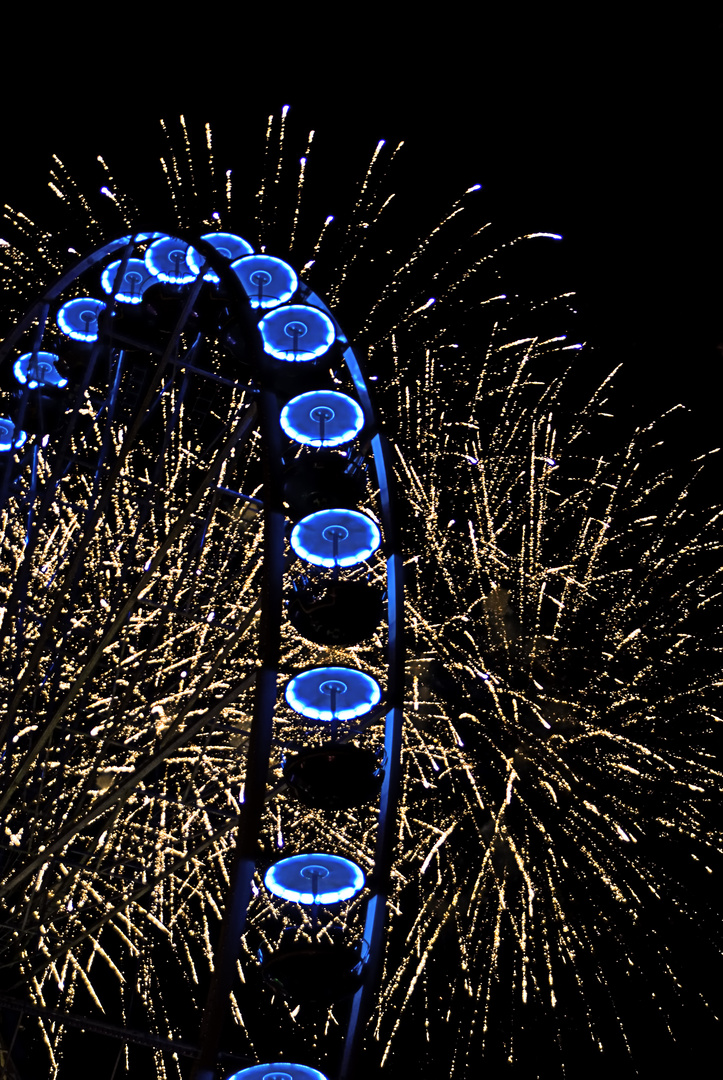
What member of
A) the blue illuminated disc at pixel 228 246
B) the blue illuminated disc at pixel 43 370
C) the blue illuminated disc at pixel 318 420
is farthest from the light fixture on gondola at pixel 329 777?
the blue illuminated disc at pixel 43 370

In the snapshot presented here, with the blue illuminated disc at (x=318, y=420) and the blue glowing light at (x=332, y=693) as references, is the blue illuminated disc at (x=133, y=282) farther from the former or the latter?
the blue glowing light at (x=332, y=693)

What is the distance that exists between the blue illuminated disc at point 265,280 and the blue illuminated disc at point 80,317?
325cm

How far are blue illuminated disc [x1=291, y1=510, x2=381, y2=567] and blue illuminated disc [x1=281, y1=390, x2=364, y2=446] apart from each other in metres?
0.99

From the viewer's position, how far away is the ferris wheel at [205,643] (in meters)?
10.0

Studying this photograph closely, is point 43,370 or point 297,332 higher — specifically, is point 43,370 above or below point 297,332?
above

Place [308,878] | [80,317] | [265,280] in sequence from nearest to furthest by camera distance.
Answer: [308,878] < [265,280] < [80,317]

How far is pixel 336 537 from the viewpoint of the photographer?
10859 mm

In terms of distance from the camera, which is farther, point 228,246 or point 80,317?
point 80,317

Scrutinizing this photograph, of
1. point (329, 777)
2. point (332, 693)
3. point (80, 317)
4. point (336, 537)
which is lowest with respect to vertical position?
point (329, 777)

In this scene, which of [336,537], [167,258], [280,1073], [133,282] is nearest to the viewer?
[280,1073]

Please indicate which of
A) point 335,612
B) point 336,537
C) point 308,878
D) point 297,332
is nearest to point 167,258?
point 297,332

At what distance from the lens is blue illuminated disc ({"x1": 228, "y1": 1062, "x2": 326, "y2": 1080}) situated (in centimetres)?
953

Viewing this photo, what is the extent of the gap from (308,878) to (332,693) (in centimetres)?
164

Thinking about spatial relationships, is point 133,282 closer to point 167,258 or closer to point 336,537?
point 167,258
